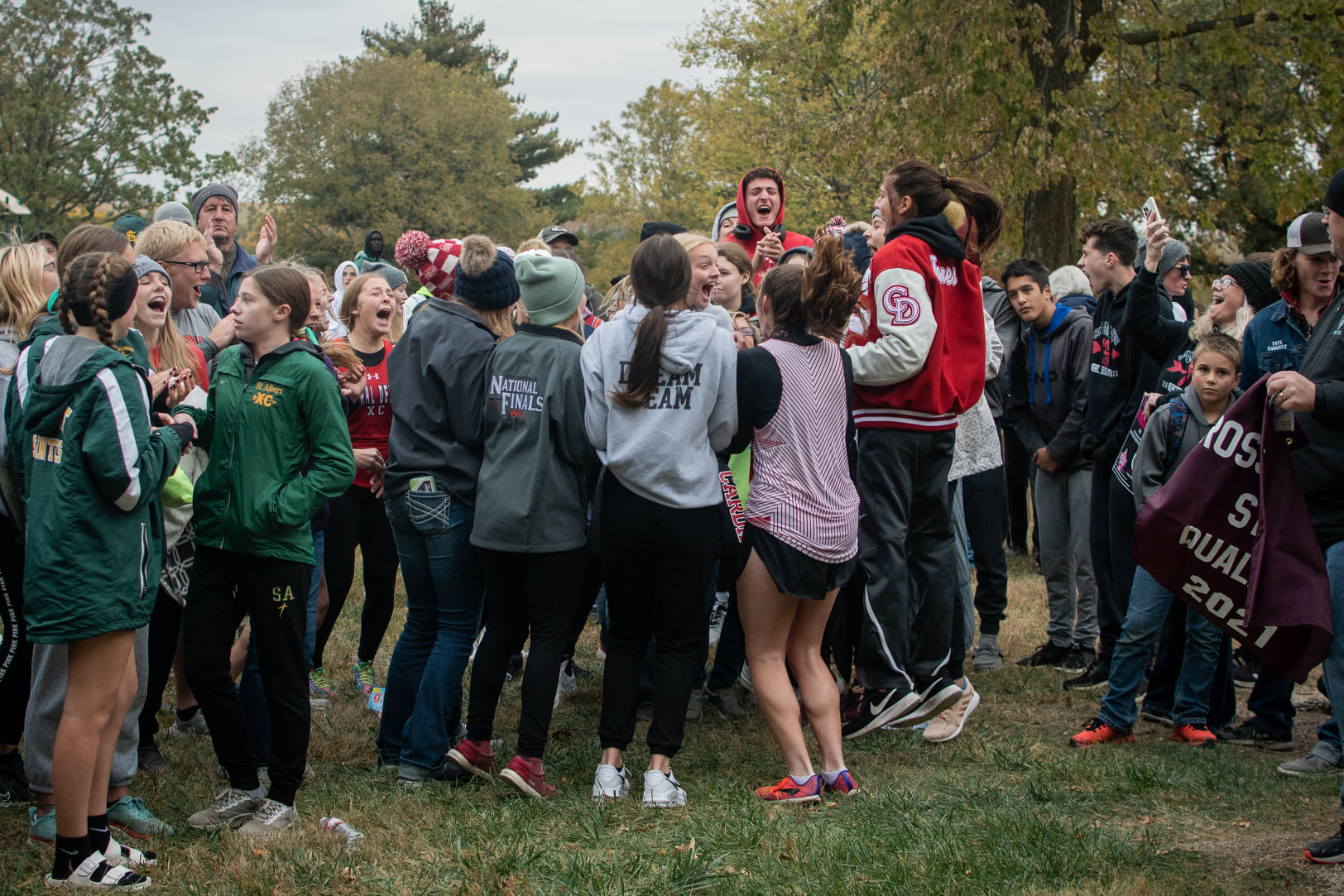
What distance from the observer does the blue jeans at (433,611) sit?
15.1 feet

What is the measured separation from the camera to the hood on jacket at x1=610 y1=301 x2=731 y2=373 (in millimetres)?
4207

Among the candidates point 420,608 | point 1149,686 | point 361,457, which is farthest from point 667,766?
point 1149,686

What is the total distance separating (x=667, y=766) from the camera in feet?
14.4

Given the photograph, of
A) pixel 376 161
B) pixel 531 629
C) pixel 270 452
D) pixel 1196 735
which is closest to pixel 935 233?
pixel 531 629

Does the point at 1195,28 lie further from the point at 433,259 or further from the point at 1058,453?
the point at 433,259

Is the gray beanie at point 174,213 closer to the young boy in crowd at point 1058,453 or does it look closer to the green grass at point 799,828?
the green grass at point 799,828

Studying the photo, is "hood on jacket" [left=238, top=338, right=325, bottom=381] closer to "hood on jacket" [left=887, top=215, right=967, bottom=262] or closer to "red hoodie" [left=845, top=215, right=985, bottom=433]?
"red hoodie" [left=845, top=215, right=985, bottom=433]

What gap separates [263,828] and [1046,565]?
4940 mm

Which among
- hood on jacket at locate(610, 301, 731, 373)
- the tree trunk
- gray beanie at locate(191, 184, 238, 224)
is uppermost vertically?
the tree trunk

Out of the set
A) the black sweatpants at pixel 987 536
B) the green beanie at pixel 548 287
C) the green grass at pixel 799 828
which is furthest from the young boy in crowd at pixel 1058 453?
the green beanie at pixel 548 287

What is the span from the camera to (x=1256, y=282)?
231 inches

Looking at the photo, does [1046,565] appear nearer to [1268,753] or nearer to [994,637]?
[994,637]

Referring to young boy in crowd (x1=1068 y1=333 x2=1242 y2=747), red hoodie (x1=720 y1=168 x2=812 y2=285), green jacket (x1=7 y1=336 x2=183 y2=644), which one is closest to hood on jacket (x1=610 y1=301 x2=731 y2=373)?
green jacket (x1=7 y1=336 x2=183 y2=644)

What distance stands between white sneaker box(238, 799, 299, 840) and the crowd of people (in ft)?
0.04
